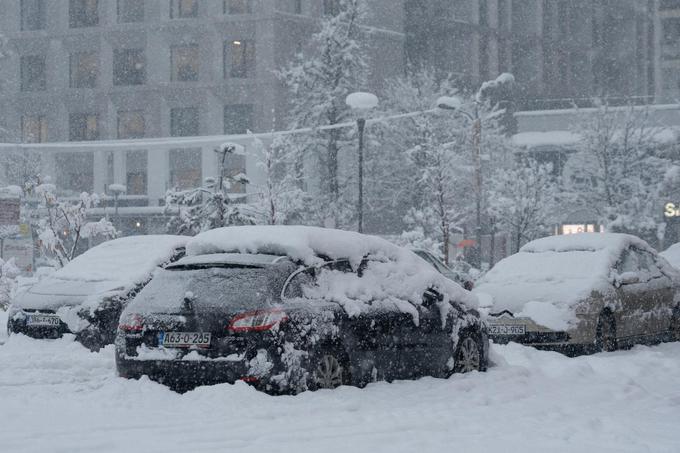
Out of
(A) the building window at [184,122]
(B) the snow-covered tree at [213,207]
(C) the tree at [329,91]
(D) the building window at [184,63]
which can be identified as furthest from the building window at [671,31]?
(B) the snow-covered tree at [213,207]

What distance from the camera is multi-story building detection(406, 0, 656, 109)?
70.3 metres

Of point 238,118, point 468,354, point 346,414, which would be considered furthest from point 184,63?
point 346,414

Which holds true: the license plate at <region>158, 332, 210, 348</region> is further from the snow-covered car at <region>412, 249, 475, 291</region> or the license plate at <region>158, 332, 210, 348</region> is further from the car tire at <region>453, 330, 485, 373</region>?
the snow-covered car at <region>412, 249, 475, 291</region>

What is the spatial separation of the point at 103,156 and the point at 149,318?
5374 centimetres

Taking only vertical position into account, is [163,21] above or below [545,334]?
above

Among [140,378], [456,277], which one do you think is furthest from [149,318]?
[456,277]

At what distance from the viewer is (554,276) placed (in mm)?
14195

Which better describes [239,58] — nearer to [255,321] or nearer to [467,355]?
[467,355]

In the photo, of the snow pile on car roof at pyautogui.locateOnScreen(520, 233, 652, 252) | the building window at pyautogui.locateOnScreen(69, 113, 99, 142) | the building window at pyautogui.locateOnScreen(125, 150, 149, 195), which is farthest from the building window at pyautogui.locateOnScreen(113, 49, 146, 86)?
the snow pile on car roof at pyautogui.locateOnScreen(520, 233, 652, 252)

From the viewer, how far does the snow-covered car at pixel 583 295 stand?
13.3 m

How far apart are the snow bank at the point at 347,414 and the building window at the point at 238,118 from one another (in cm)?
4820

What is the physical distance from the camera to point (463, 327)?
434 inches

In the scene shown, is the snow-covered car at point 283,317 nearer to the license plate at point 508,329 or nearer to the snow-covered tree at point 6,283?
the license plate at point 508,329

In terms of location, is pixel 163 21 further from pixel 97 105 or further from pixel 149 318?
pixel 149 318
